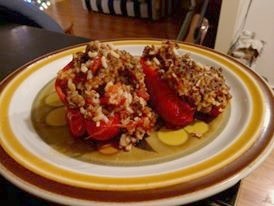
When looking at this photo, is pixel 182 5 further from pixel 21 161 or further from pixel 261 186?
pixel 21 161

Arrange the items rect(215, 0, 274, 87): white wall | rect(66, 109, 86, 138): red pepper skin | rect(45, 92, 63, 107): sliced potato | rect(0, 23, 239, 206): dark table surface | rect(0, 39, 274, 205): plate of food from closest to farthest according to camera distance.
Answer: rect(0, 39, 274, 205): plate of food
rect(66, 109, 86, 138): red pepper skin
rect(45, 92, 63, 107): sliced potato
rect(0, 23, 239, 206): dark table surface
rect(215, 0, 274, 87): white wall

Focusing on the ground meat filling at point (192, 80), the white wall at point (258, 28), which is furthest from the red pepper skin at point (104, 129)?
the white wall at point (258, 28)

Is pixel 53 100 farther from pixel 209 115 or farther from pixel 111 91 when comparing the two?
pixel 209 115

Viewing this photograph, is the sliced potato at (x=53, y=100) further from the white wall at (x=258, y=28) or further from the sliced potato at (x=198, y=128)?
the white wall at (x=258, y=28)

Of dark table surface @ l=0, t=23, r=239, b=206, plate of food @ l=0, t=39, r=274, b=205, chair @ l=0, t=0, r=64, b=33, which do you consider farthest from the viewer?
chair @ l=0, t=0, r=64, b=33

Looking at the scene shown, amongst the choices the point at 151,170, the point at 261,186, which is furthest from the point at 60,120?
the point at 261,186

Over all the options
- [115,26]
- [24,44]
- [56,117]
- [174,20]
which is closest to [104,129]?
[56,117]

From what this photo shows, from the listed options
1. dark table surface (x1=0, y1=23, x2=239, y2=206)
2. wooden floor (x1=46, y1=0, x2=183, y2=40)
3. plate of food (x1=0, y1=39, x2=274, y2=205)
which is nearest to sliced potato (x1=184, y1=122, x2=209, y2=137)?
plate of food (x1=0, y1=39, x2=274, y2=205)

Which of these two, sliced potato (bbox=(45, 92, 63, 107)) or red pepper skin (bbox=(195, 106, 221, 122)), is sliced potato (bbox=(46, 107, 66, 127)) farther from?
red pepper skin (bbox=(195, 106, 221, 122))
